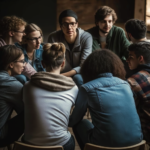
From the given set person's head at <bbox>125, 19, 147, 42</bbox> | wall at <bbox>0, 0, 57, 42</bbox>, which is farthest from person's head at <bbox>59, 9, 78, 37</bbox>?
wall at <bbox>0, 0, 57, 42</bbox>

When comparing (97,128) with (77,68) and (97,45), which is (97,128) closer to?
(77,68)

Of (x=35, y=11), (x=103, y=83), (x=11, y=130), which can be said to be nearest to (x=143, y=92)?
(x=103, y=83)

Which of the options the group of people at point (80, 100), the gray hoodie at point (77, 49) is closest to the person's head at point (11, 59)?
the group of people at point (80, 100)

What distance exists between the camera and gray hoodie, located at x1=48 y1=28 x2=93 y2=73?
99.7 inches

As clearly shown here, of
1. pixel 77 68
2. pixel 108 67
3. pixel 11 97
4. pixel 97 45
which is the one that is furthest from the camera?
pixel 97 45

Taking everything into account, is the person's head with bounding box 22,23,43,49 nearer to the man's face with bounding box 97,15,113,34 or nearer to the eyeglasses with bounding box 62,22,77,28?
the eyeglasses with bounding box 62,22,77,28

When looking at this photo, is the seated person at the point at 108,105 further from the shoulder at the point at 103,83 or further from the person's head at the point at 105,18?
the person's head at the point at 105,18

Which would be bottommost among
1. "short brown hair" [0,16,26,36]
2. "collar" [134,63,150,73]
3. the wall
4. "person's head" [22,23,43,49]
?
"collar" [134,63,150,73]

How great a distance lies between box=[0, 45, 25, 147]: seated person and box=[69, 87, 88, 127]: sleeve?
378 mm

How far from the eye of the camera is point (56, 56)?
1537 mm

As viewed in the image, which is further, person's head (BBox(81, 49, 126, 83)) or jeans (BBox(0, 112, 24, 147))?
jeans (BBox(0, 112, 24, 147))

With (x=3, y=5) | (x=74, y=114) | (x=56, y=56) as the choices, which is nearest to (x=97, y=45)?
(x=56, y=56)

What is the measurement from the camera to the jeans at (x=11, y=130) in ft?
4.92

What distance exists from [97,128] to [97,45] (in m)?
1.56
